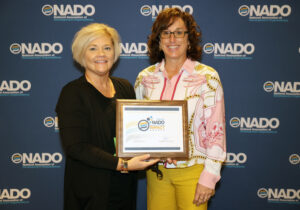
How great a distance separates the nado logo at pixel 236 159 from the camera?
2.92m

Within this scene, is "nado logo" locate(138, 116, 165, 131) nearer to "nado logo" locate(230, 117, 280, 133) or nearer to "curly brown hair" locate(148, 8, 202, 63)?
"curly brown hair" locate(148, 8, 202, 63)

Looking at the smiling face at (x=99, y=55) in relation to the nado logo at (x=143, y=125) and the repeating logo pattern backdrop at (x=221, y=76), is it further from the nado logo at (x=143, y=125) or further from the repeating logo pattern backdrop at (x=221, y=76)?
the repeating logo pattern backdrop at (x=221, y=76)

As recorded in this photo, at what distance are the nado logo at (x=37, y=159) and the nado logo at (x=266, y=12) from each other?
2898mm

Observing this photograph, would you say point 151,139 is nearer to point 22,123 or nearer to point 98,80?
point 98,80

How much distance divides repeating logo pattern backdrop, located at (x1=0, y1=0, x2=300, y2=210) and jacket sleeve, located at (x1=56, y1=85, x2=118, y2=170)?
1.35 meters

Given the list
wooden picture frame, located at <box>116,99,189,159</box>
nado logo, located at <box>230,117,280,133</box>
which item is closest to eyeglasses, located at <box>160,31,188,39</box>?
wooden picture frame, located at <box>116,99,189,159</box>

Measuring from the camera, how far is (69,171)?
1702mm

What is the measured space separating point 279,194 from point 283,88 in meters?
1.35

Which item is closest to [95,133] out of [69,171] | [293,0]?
[69,171]

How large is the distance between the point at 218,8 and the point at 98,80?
→ 185cm

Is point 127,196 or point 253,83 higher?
point 253,83

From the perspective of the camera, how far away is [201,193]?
168cm

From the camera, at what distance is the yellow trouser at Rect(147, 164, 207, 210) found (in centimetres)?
176

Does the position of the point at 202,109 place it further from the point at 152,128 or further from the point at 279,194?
the point at 279,194
